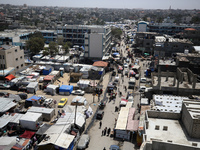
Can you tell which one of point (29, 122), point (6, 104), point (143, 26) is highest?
point (143, 26)

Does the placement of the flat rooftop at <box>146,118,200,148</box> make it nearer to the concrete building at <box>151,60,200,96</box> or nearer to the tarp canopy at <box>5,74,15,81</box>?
the concrete building at <box>151,60,200,96</box>

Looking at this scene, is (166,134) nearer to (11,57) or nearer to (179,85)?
(179,85)

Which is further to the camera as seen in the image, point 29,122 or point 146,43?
point 146,43

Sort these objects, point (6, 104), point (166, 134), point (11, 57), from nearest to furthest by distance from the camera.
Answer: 1. point (166, 134)
2. point (6, 104)
3. point (11, 57)

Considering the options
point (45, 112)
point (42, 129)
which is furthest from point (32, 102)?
point (42, 129)

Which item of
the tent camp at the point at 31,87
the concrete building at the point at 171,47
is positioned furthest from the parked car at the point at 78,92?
the concrete building at the point at 171,47

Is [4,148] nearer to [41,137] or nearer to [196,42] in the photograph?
[41,137]
